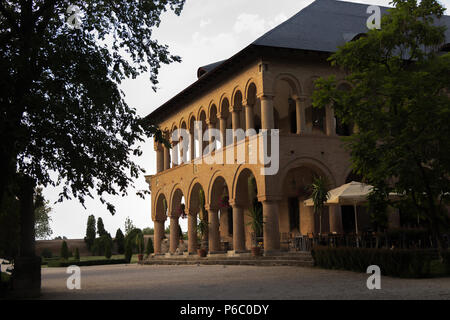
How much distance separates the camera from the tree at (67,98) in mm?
11891

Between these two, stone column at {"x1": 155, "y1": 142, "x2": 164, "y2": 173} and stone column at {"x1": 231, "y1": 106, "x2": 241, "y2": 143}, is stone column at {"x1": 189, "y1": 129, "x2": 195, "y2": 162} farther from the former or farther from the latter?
stone column at {"x1": 231, "y1": 106, "x2": 241, "y2": 143}

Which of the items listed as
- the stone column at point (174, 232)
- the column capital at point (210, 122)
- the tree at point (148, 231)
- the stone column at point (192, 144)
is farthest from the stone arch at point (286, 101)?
the tree at point (148, 231)

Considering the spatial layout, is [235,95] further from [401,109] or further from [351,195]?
[401,109]

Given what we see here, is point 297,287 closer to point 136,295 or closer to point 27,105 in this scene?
point 136,295

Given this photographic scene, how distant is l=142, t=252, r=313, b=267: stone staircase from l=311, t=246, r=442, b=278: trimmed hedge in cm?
148

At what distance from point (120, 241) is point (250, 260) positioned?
127ft

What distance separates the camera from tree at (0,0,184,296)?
468 inches

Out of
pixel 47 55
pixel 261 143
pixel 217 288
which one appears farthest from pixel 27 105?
pixel 261 143

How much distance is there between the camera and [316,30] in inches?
995

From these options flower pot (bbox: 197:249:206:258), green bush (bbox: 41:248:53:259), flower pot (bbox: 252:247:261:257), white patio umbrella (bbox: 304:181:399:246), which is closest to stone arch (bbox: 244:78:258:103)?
flower pot (bbox: 252:247:261:257)
